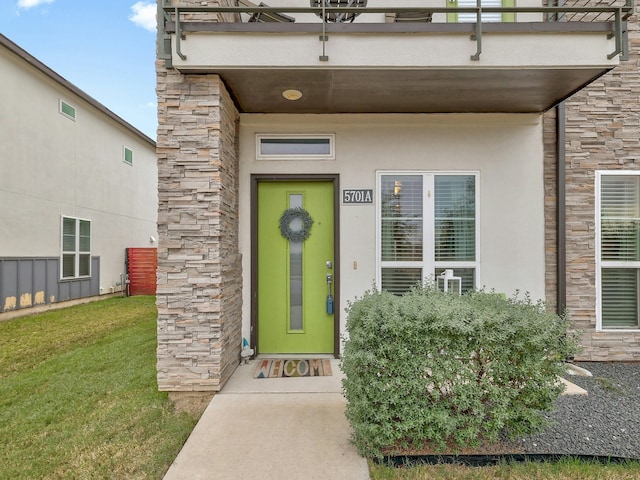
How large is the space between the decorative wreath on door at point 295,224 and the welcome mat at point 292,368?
146 centimetres

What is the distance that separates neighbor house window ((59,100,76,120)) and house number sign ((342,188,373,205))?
8.02 meters

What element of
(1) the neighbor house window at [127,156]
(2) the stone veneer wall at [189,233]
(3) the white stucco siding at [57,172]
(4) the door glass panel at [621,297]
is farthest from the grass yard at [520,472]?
(1) the neighbor house window at [127,156]

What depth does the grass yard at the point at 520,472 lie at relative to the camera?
198 cm

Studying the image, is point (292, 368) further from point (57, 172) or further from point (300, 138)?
point (57, 172)

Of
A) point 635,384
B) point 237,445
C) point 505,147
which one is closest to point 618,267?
point 635,384

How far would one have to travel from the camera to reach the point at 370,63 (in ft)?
9.42

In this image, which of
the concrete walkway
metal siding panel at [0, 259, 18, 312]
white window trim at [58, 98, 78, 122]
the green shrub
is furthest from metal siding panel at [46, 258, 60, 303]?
the green shrub

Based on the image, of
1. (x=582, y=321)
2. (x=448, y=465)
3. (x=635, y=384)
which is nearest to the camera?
(x=448, y=465)

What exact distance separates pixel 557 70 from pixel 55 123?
31.8 ft

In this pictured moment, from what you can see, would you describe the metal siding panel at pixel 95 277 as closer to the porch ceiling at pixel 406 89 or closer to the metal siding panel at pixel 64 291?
the metal siding panel at pixel 64 291

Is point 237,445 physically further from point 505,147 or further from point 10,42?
point 10,42

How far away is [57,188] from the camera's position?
7.70m

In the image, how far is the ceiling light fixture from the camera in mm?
3336

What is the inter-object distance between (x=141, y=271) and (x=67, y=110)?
4690mm
